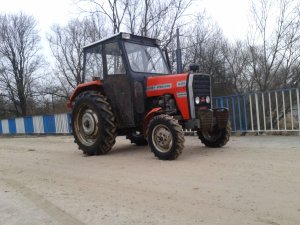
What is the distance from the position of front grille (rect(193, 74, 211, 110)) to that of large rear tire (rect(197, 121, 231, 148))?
2.60ft

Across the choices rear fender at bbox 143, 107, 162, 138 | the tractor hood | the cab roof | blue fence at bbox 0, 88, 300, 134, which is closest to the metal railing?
blue fence at bbox 0, 88, 300, 134

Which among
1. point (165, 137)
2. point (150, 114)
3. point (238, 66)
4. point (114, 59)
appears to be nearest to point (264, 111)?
point (150, 114)

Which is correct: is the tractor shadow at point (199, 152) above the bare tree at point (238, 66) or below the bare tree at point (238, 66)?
below

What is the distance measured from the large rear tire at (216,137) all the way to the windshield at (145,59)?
74.1 inches

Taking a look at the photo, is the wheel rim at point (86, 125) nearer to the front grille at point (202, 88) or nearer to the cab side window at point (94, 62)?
the cab side window at point (94, 62)

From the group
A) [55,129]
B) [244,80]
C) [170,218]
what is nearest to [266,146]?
[170,218]

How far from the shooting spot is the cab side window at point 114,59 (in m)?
8.78

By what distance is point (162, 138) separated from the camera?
25.2 ft

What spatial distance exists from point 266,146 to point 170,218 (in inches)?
209

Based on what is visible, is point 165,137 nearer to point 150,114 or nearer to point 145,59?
point 150,114

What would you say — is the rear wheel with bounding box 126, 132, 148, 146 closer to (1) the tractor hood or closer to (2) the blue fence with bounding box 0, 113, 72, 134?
(1) the tractor hood

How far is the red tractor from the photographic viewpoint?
7.97 meters

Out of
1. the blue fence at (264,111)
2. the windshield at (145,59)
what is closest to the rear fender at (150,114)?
A: the windshield at (145,59)

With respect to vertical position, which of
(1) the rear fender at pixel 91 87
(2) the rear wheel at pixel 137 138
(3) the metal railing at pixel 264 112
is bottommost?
(2) the rear wheel at pixel 137 138
